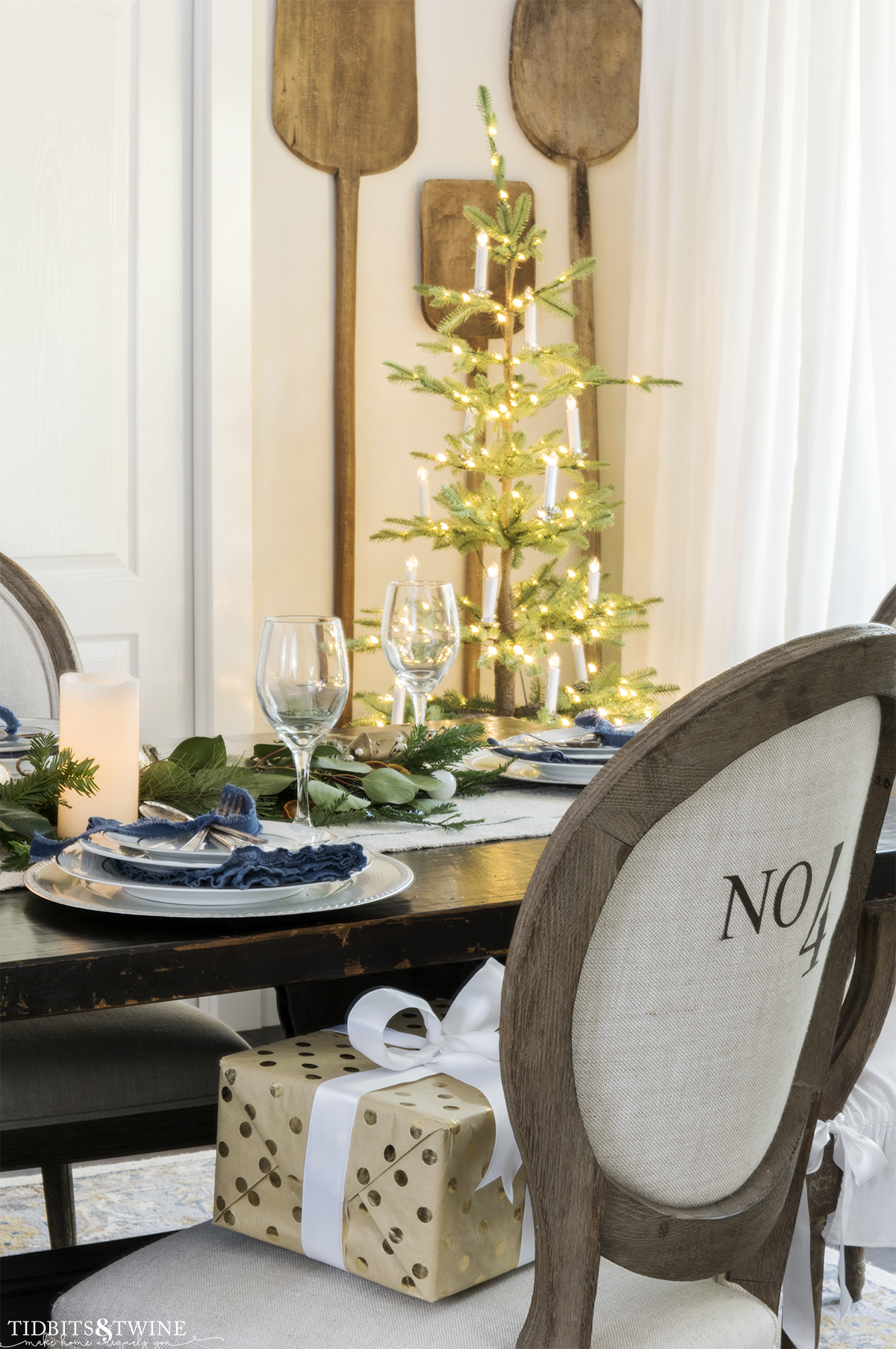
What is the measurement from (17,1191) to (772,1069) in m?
1.65

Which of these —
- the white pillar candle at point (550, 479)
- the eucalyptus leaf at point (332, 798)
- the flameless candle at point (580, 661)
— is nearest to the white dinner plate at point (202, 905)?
the eucalyptus leaf at point (332, 798)

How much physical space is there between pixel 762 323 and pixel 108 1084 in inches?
81.2

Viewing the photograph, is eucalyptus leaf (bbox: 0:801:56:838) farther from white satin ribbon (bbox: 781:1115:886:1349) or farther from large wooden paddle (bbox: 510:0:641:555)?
large wooden paddle (bbox: 510:0:641:555)

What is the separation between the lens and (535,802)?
1.36 m

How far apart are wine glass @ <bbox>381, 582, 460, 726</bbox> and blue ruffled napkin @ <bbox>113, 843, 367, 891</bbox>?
45cm

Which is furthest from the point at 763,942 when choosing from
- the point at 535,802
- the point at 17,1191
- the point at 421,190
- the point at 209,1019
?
the point at 421,190

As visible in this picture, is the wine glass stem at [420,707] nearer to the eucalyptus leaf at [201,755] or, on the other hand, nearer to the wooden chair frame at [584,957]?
the eucalyptus leaf at [201,755]

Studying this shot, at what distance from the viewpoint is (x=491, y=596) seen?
284cm

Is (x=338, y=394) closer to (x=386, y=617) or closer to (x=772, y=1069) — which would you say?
(x=386, y=617)

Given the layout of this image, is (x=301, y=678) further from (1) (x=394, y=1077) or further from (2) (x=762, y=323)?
(2) (x=762, y=323)

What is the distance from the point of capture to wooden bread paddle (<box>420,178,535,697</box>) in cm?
325

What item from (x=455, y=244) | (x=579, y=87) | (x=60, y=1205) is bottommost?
(x=60, y=1205)

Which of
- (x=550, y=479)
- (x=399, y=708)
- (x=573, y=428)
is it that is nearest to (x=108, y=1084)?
(x=399, y=708)

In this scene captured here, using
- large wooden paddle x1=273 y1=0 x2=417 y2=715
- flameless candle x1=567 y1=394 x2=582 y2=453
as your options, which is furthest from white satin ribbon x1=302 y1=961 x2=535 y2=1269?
large wooden paddle x1=273 y1=0 x2=417 y2=715
